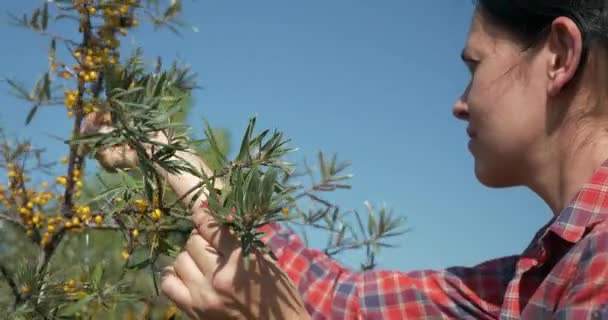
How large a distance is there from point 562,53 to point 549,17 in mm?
47

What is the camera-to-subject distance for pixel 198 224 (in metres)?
0.84

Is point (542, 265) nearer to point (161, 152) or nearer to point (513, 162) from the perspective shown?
point (513, 162)


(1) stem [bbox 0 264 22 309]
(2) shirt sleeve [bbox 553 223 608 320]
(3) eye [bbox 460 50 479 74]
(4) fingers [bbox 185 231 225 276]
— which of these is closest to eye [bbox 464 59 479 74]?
(3) eye [bbox 460 50 479 74]

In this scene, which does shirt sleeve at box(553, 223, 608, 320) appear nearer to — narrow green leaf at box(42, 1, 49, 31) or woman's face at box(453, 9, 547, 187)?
woman's face at box(453, 9, 547, 187)

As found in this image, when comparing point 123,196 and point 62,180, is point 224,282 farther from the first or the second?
point 62,180

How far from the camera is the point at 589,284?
2.12 ft

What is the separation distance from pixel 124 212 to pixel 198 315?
0.24 m

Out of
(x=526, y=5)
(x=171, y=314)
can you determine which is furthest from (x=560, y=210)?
(x=171, y=314)

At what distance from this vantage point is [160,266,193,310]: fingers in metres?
0.88

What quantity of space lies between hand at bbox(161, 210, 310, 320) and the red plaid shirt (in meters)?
0.09

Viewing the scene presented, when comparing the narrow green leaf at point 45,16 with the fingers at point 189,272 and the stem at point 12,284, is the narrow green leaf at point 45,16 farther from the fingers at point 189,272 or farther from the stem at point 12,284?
the fingers at point 189,272

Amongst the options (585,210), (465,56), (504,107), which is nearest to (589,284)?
(585,210)

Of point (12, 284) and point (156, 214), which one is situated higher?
point (156, 214)

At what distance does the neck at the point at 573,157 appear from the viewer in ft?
2.64
